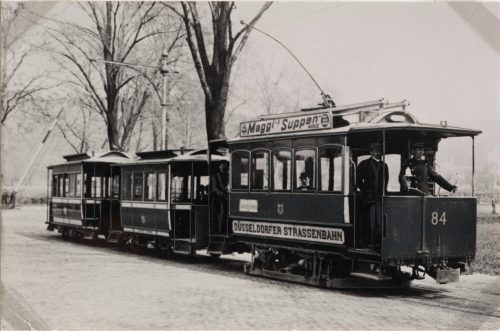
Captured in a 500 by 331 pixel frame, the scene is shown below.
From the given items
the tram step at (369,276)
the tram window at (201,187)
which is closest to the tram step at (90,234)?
the tram window at (201,187)

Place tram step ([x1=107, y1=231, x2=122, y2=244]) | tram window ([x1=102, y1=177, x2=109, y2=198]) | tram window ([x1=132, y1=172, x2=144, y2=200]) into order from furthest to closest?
tram window ([x1=102, y1=177, x2=109, y2=198])
tram step ([x1=107, y1=231, x2=122, y2=244])
tram window ([x1=132, y1=172, x2=144, y2=200])

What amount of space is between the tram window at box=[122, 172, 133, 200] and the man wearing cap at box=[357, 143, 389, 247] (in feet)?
32.8

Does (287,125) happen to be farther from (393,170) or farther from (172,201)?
(172,201)

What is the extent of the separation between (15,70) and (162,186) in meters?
5.07

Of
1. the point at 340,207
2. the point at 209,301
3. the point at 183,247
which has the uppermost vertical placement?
the point at 340,207

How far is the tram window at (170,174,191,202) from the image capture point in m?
18.2

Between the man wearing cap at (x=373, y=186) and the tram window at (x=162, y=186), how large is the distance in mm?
7558

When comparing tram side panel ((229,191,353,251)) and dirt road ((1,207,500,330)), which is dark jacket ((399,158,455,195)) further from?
dirt road ((1,207,500,330))

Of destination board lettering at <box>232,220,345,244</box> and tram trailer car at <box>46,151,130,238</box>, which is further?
tram trailer car at <box>46,151,130,238</box>

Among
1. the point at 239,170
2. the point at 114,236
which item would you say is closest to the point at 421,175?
the point at 239,170

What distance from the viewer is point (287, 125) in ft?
44.8

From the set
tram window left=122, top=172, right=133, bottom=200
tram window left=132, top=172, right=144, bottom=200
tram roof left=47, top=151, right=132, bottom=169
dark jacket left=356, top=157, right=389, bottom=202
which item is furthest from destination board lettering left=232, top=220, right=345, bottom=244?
tram roof left=47, top=151, right=132, bottom=169

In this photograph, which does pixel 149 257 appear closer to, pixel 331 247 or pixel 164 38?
pixel 331 247

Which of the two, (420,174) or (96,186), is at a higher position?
(420,174)
